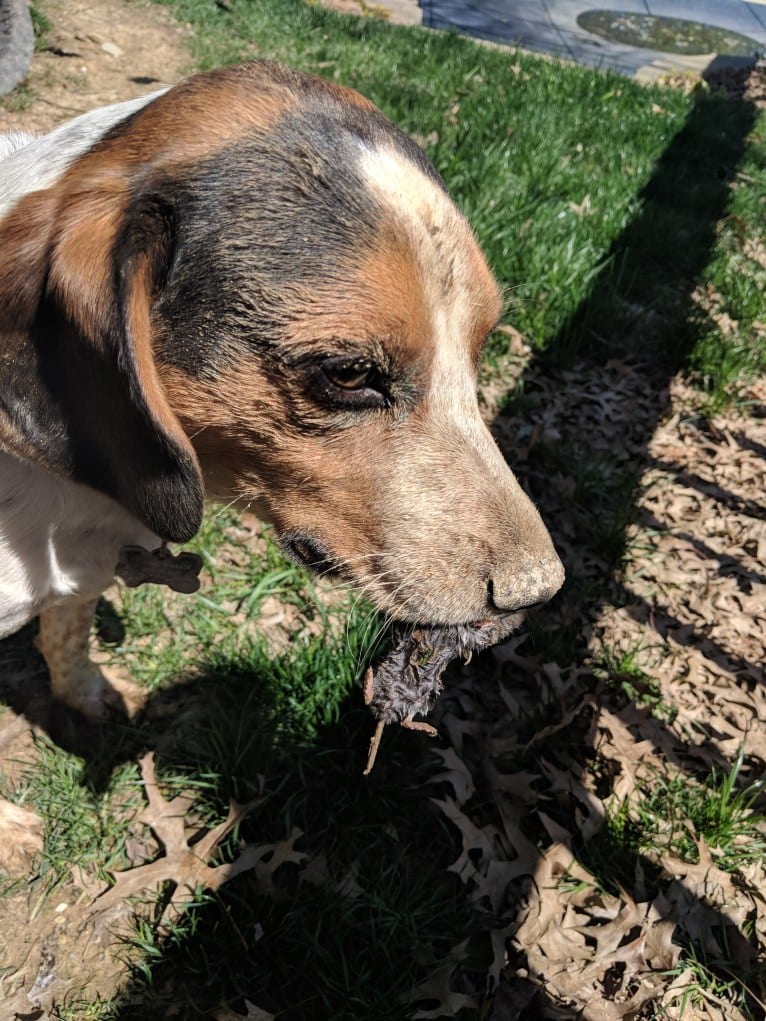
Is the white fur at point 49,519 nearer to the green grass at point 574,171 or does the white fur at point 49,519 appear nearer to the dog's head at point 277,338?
the dog's head at point 277,338

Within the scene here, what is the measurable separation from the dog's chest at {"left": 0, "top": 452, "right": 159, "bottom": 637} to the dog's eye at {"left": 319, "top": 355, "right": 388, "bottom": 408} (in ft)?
2.20

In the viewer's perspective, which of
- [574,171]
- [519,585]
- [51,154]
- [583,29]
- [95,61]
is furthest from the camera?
[583,29]

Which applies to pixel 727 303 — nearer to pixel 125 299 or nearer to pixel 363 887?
pixel 363 887

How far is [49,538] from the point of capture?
2.21 metres

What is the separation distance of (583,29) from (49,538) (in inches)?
517

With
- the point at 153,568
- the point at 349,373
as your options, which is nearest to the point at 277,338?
the point at 349,373

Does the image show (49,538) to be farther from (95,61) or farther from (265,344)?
(95,61)

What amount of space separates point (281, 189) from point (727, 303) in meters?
4.90

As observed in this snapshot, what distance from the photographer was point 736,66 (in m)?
12.4

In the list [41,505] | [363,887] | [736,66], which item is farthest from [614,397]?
[736,66]

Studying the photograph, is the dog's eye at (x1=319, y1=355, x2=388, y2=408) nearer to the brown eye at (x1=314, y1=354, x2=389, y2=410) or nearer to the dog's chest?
the brown eye at (x1=314, y1=354, x2=389, y2=410)

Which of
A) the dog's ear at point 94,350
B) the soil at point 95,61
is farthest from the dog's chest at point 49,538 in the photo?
the soil at point 95,61

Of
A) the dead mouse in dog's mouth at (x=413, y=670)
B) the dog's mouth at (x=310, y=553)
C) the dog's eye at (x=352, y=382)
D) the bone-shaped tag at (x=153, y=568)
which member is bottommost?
the dead mouse in dog's mouth at (x=413, y=670)

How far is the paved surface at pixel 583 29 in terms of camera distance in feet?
37.9
